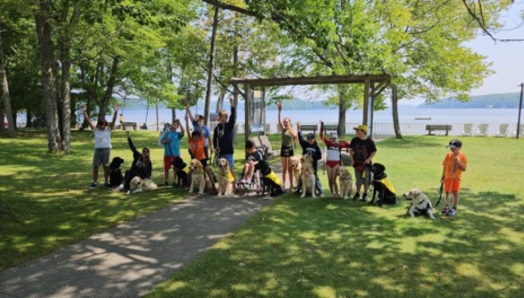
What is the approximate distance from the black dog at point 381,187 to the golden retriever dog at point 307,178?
151cm

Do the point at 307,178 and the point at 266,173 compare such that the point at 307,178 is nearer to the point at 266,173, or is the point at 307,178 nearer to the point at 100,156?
the point at 266,173

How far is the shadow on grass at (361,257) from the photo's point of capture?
4926 millimetres

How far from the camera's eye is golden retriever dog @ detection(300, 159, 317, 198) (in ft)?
31.7

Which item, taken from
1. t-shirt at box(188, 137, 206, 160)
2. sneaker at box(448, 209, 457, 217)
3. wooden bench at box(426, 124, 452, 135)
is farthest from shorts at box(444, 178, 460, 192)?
wooden bench at box(426, 124, 452, 135)

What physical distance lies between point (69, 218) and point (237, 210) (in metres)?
3.46

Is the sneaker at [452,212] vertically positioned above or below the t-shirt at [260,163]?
below

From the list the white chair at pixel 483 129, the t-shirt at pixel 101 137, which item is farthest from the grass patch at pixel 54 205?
the white chair at pixel 483 129

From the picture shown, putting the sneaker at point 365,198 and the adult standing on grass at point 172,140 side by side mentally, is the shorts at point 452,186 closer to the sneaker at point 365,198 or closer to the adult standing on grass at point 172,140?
the sneaker at point 365,198

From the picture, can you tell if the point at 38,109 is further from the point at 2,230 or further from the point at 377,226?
the point at 377,226

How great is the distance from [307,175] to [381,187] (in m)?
1.83

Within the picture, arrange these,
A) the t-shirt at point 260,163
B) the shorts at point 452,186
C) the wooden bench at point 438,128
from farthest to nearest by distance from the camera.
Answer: the wooden bench at point 438,128
the t-shirt at point 260,163
the shorts at point 452,186

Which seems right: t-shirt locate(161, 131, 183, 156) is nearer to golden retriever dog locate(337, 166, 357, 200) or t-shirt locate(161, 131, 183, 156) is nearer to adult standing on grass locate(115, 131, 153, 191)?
adult standing on grass locate(115, 131, 153, 191)

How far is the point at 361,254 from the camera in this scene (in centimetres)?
611

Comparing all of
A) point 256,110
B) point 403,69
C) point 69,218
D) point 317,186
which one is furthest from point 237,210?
point 403,69
